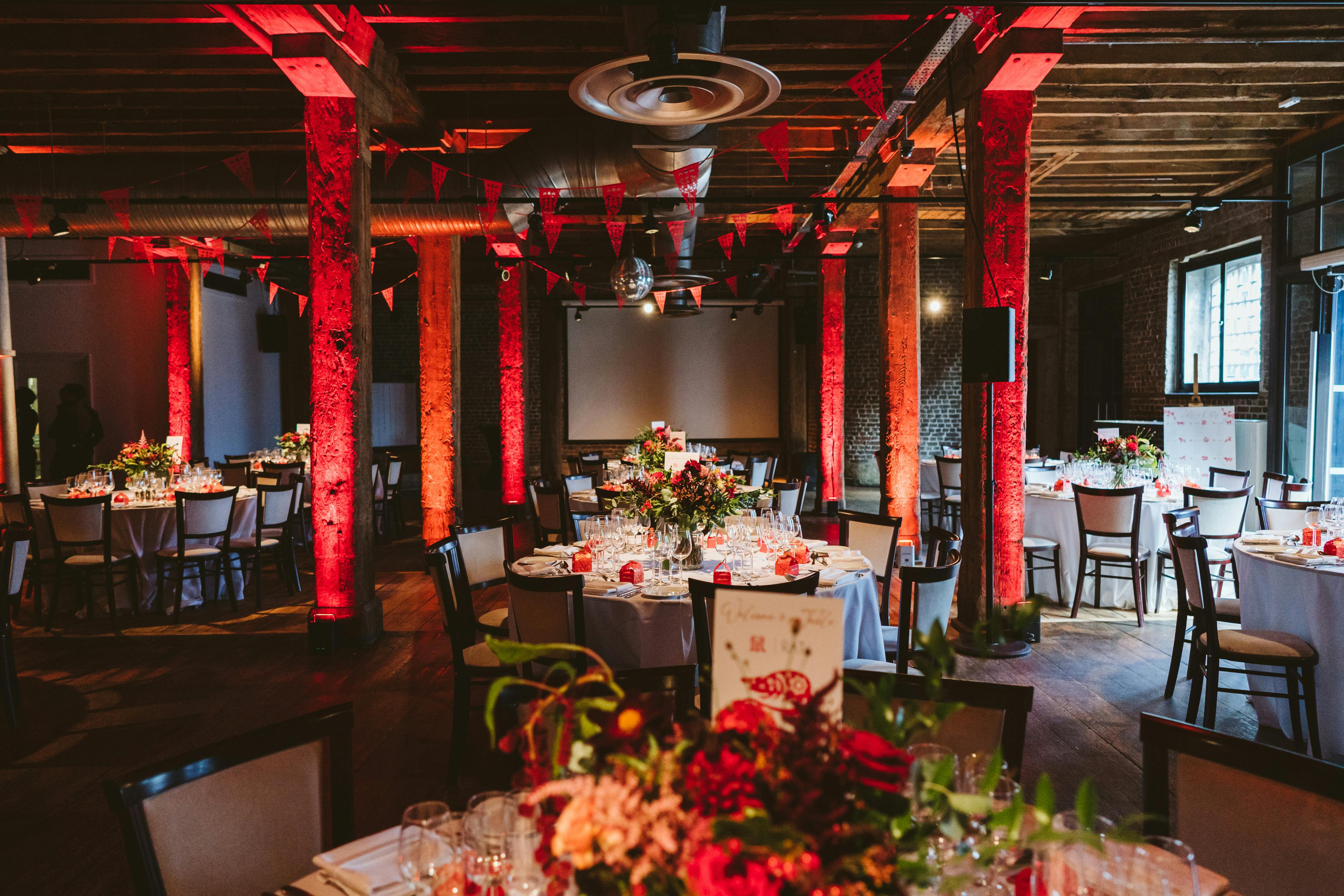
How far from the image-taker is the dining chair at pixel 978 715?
181cm

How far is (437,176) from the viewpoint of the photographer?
6.20 meters

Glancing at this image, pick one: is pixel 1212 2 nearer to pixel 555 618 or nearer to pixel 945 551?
pixel 945 551

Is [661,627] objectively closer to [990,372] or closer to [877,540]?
[877,540]

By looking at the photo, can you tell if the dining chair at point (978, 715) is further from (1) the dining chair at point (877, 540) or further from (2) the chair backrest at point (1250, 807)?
(1) the dining chair at point (877, 540)

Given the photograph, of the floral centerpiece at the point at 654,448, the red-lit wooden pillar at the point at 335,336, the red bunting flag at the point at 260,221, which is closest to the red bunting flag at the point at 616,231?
the floral centerpiece at the point at 654,448

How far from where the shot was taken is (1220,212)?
9.53m

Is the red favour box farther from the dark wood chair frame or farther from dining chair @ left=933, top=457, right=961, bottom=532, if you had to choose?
dining chair @ left=933, top=457, right=961, bottom=532

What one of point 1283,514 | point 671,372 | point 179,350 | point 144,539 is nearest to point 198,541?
point 144,539

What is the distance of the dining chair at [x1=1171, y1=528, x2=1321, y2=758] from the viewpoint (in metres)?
3.57

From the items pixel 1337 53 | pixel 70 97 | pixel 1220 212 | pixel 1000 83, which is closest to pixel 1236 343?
pixel 1220 212

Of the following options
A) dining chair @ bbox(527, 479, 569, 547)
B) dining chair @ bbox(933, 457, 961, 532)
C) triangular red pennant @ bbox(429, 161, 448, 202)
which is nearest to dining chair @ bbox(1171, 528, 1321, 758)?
dining chair @ bbox(527, 479, 569, 547)

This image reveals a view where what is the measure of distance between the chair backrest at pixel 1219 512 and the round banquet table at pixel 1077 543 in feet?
0.89

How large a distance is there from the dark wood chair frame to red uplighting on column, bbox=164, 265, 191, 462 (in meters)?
12.3

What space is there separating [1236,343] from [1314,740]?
25.6ft
